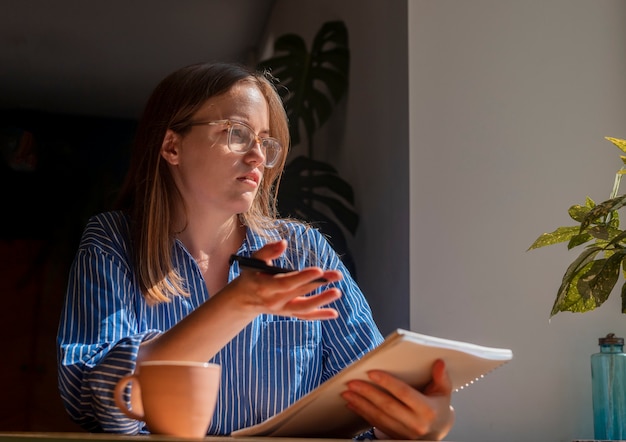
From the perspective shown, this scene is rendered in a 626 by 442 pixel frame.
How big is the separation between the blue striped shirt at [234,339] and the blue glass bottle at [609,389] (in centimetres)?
71

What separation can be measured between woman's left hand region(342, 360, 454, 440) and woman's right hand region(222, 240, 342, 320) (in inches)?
3.5

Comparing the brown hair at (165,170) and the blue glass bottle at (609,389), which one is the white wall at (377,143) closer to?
the blue glass bottle at (609,389)

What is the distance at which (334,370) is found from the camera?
4.72ft

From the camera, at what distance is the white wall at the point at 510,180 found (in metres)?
2.01

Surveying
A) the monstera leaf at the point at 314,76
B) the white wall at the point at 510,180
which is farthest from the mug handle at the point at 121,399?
the monstera leaf at the point at 314,76

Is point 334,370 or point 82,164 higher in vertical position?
point 82,164

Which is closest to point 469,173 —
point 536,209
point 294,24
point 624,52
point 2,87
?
point 536,209

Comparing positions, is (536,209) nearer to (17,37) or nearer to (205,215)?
(205,215)

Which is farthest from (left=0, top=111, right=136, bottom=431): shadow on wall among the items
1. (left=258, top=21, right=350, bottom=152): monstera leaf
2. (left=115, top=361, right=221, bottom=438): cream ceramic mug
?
(left=115, top=361, right=221, bottom=438): cream ceramic mug

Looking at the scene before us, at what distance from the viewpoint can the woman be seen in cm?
124

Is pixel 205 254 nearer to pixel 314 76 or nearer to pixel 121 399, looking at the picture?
pixel 121 399

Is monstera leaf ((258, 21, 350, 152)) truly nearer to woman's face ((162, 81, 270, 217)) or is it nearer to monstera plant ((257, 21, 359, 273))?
monstera plant ((257, 21, 359, 273))

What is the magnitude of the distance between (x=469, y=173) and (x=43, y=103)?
1557 millimetres

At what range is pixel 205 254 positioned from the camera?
4.89ft
